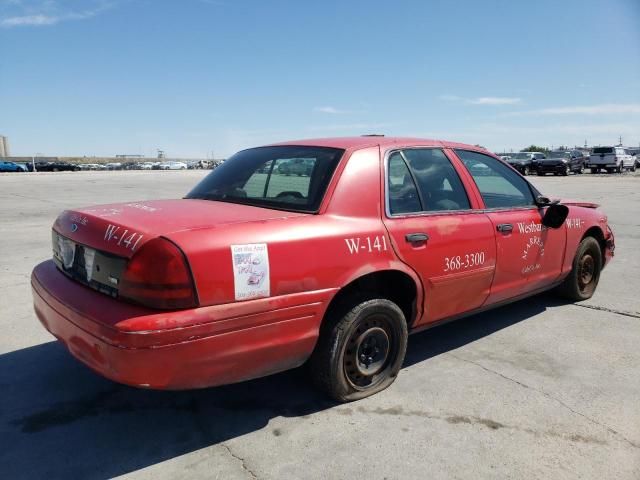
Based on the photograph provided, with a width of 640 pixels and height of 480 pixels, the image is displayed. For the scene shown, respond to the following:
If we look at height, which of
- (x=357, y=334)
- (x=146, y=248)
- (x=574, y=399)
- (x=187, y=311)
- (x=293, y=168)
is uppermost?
(x=293, y=168)

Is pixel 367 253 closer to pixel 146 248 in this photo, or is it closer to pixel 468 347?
pixel 146 248

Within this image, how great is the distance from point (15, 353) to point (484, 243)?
3.50 meters

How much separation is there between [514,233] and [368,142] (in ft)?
4.68

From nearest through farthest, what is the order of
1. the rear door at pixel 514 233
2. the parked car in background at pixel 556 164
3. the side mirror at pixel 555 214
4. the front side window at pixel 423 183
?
the front side window at pixel 423 183, the rear door at pixel 514 233, the side mirror at pixel 555 214, the parked car in background at pixel 556 164

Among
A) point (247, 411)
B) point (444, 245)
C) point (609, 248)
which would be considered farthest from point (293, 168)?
point (609, 248)

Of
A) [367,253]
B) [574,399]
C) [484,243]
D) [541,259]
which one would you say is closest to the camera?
[367,253]

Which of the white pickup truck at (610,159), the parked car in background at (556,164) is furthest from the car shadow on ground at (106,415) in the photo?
the white pickup truck at (610,159)

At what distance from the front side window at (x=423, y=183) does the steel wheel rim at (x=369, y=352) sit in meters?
0.72

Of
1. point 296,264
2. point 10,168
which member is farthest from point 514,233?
point 10,168

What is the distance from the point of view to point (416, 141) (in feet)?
12.0

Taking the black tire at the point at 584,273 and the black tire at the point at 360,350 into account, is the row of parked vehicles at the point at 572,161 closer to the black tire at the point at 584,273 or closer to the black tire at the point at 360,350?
the black tire at the point at 584,273

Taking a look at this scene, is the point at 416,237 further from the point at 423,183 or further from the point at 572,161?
the point at 572,161

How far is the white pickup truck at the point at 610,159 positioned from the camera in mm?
36844

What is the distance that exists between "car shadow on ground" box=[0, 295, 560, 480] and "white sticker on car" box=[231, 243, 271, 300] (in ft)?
2.75
